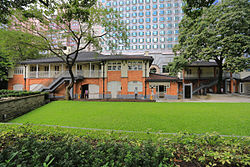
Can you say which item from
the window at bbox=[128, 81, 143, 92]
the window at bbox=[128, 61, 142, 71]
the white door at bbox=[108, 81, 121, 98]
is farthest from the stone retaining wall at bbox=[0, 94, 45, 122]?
the window at bbox=[128, 61, 142, 71]

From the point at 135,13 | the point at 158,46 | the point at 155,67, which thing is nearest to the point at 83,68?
the point at 155,67

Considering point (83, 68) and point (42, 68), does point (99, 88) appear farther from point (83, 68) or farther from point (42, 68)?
point (42, 68)

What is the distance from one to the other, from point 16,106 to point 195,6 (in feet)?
46.5

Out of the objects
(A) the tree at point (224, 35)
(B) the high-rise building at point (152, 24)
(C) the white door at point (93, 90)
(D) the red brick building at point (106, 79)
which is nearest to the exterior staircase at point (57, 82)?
(D) the red brick building at point (106, 79)

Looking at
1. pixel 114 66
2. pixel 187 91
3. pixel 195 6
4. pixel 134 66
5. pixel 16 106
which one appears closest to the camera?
pixel 195 6

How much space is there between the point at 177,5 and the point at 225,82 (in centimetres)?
3227

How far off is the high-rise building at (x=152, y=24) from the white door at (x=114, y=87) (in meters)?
22.5

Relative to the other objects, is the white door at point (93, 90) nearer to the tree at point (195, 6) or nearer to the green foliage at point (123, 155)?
the green foliage at point (123, 155)

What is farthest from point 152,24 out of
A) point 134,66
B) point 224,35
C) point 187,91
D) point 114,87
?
point 114,87

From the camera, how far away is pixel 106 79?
18.8 meters

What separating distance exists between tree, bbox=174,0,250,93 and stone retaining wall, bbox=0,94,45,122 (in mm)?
22986

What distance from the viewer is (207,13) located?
62.6 feet

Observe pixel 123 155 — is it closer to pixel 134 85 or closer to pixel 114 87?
pixel 134 85

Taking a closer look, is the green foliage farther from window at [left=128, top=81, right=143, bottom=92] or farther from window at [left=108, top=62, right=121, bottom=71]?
window at [left=108, top=62, right=121, bottom=71]
